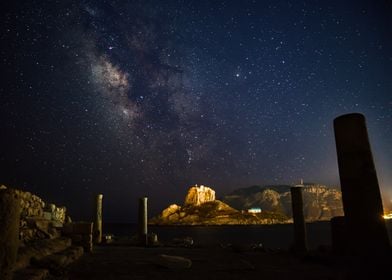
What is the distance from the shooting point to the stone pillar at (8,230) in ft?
15.5

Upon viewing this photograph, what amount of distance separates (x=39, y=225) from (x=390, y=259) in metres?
11.3

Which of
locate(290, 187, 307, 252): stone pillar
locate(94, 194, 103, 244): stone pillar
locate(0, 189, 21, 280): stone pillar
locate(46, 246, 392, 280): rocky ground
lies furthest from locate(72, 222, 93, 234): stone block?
locate(290, 187, 307, 252): stone pillar

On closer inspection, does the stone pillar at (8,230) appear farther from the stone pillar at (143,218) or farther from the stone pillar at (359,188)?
the stone pillar at (143,218)

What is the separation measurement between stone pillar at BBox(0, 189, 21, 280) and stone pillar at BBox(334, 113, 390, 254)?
6.87 meters

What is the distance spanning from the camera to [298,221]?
14625mm

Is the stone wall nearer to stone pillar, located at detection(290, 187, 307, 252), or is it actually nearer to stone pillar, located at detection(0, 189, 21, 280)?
stone pillar, located at detection(0, 189, 21, 280)

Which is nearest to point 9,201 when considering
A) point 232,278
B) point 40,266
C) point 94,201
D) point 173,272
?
point 40,266

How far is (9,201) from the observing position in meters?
5.05

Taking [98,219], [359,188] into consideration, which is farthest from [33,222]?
[359,188]

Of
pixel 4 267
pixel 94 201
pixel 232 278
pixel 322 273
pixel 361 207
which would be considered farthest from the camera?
pixel 94 201

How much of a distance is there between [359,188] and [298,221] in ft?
28.1

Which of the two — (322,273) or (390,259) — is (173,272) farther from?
(390,259)

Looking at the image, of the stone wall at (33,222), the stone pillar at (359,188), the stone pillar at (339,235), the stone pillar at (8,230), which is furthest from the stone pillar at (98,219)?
the stone pillar at (359,188)

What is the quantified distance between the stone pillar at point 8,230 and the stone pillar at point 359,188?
22.5 feet
